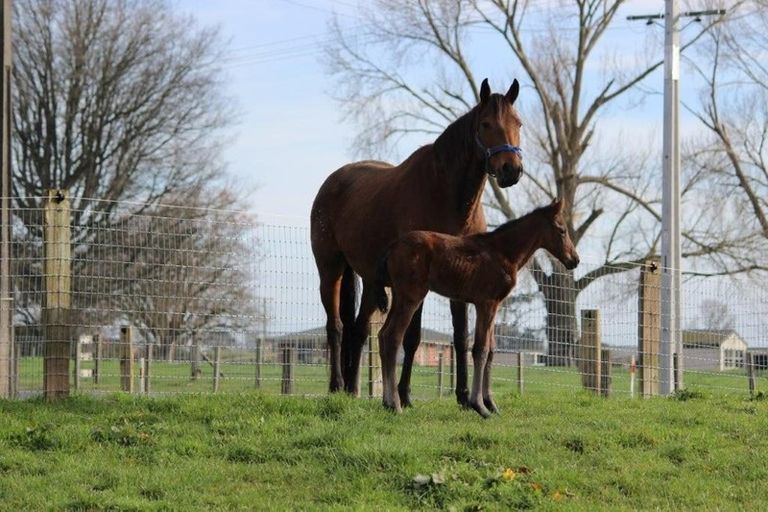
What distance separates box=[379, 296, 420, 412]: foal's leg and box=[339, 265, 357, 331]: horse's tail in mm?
1796

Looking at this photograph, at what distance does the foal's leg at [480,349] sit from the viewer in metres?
9.02

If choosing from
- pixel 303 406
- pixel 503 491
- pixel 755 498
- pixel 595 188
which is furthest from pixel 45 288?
pixel 595 188

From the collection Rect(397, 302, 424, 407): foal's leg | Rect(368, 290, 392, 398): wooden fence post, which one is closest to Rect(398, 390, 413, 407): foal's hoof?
Rect(397, 302, 424, 407): foal's leg

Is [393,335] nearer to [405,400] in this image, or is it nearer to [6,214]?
[405,400]

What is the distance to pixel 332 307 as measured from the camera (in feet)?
36.2

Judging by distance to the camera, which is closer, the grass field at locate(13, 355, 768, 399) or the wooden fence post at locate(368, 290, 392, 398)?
the wooden fence post at locate(368, 290, 392, 398)

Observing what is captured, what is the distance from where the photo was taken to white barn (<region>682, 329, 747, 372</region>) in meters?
16.0

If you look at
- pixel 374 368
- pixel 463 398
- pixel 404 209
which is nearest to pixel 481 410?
pixel 463 398

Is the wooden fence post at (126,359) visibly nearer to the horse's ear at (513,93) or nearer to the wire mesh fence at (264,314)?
the wire mesh fence at (264,314)

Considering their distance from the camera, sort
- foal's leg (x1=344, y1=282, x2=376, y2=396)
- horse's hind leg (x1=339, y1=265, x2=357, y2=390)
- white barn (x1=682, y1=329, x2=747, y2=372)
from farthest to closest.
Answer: white barn (x1=682, y1=329, x2=747, y2=372) → horse's hind leg (x1=339, y1=265, x2=357, y2=390) → foal's leg (x1=344, y1=282, x2=376, y2=396)

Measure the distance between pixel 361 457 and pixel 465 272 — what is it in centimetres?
204

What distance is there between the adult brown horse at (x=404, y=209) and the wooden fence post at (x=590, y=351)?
3857 mm

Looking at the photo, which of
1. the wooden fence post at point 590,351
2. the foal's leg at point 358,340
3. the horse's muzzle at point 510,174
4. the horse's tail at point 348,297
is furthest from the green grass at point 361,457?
the wooden fence post at point 590,351

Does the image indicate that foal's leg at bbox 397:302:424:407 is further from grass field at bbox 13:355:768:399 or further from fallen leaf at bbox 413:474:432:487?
fallen leaf at bbox 413:474:432:487
